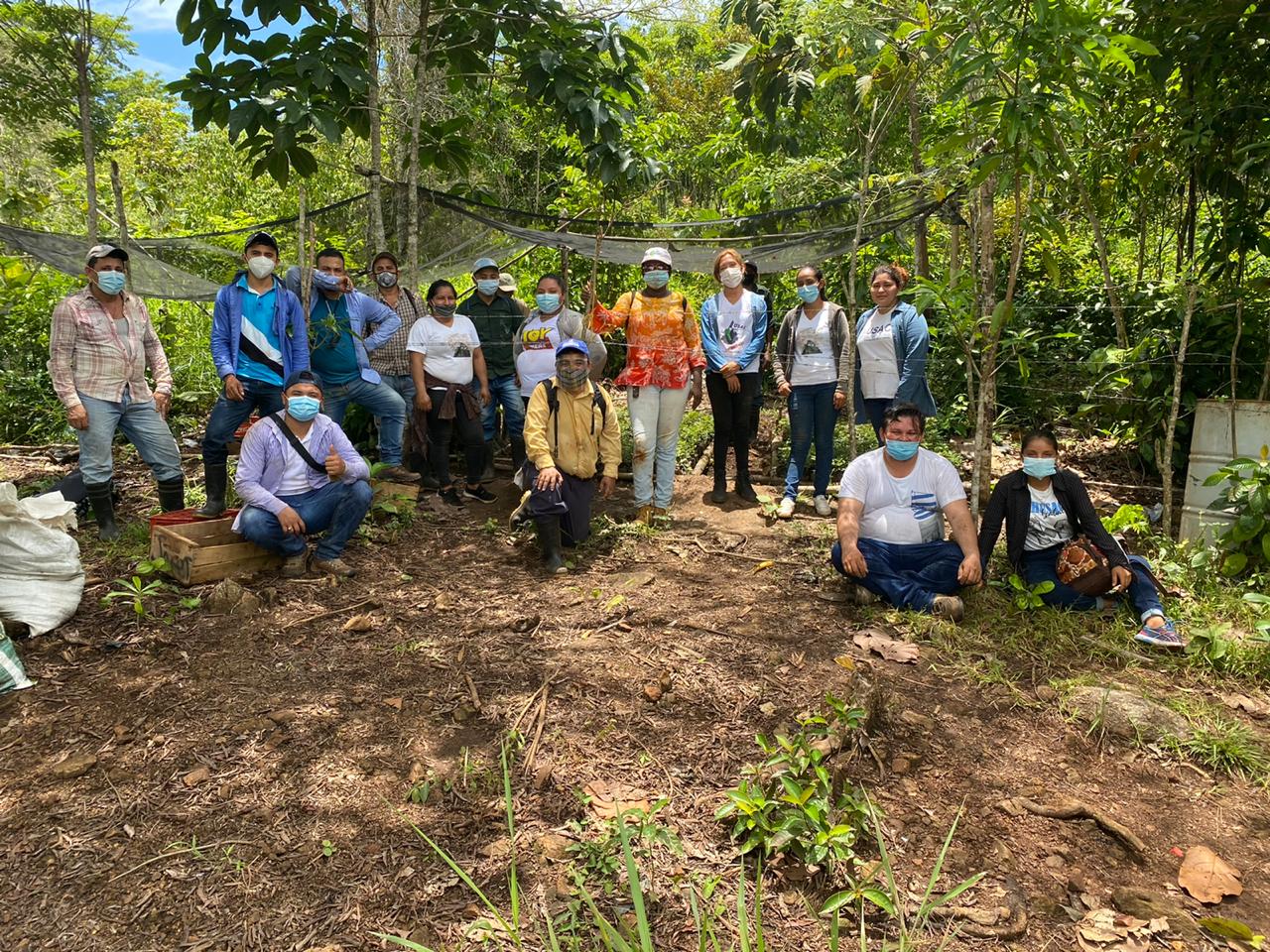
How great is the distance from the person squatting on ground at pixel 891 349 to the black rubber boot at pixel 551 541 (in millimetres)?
2099

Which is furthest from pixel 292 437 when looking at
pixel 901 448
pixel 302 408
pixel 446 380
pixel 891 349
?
pixel 891 349

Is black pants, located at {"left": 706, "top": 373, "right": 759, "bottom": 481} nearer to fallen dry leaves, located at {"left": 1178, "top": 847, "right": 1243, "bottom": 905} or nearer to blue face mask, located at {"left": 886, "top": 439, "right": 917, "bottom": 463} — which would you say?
blue face mask, located at {"left": 886, "top": 439, "right": 917, "bottom": 463}

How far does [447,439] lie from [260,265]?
160 centimetres

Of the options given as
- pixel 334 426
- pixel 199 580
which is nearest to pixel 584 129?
pixel 334 426

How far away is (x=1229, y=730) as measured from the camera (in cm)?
285

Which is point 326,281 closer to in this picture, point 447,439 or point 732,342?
point 447,439

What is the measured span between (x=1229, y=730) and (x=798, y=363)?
3001mm

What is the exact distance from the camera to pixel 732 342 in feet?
17.3

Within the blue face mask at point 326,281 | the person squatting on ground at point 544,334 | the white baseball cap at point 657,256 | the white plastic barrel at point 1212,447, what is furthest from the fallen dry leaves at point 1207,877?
the blue face mask at point 326,281

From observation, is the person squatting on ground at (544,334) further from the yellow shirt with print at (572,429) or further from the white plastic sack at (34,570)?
the white plastic sack at (34,570)

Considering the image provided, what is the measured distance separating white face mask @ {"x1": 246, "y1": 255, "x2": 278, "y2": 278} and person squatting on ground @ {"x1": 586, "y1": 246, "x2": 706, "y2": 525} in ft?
6.50

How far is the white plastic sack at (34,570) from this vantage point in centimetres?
335

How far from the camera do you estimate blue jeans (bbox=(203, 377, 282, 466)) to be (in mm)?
4621

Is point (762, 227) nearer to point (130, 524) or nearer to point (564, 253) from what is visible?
point (564, 253)
